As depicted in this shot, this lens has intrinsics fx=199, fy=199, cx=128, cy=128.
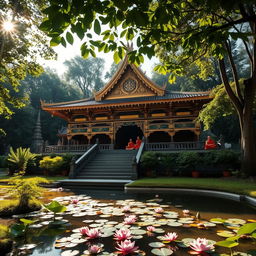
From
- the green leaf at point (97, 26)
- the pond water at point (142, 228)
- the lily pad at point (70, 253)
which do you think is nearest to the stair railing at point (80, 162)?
the pond water at point (142, 228)

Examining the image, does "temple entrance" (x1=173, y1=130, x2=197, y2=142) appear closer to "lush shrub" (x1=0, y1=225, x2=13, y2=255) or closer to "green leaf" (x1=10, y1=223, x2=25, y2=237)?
"green leaf" (x1=10, y1=223, x2=25, y2=237)

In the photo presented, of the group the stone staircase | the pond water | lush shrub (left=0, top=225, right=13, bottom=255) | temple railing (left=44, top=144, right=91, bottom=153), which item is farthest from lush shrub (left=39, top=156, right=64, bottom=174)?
lush shrub (left=0, top=225, right=13, bottom=255)

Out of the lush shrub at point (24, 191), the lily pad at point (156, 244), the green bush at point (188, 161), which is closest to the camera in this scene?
the lily pad at point (156, 244)

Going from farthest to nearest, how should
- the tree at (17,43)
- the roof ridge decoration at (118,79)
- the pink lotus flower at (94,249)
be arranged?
1. the roof ridge decoration at (118,79)
2. the tree at (17,43)
3. the pink lotus flower at (94,249)

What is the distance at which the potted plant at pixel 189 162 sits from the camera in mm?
11891

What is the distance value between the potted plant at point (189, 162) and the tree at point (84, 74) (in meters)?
45.2

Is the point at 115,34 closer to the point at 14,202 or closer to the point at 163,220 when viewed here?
the point at 163,220

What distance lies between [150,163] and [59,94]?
35122 millimetres

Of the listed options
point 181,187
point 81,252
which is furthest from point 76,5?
point 181,187

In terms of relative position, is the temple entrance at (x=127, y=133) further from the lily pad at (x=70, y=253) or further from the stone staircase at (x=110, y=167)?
the lily pad at (x=70, y=253)

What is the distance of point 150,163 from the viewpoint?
40.3 feet

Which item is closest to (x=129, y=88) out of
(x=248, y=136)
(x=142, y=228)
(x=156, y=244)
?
(x=248, y=136)

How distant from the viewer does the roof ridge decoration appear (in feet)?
59.8

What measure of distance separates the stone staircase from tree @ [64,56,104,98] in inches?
1641
